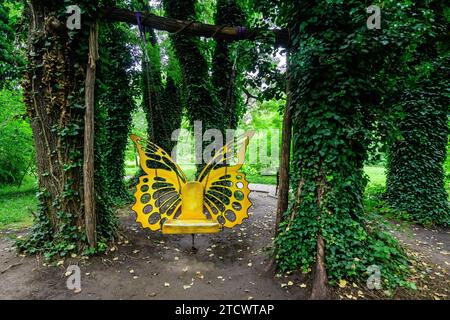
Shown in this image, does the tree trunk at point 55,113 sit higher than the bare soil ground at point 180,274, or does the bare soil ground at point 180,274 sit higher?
the tree trunk at point 55,113

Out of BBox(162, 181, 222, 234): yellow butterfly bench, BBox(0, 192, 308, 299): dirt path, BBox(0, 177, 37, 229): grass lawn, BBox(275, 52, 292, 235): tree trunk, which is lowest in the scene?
BBox(0, 177, 37, 229): grass lawn

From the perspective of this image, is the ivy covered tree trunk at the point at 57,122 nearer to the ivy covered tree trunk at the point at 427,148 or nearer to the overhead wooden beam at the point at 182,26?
the overhead wooden beam at the point at 182,26

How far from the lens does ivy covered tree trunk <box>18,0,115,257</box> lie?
13.9 ft

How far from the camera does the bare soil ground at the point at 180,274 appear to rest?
11.2 ft

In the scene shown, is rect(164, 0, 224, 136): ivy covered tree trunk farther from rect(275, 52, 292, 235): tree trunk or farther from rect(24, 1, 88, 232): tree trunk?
rect(275, 52, 292, 235): tree trunk

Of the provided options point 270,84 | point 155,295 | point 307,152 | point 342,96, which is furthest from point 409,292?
point 270,84

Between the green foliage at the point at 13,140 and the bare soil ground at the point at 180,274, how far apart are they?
6254mm

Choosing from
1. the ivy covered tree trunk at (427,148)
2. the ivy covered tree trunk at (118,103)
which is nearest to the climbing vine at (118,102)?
the ivy covered tree trunk at (118,103)

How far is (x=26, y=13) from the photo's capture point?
4391 millimetres

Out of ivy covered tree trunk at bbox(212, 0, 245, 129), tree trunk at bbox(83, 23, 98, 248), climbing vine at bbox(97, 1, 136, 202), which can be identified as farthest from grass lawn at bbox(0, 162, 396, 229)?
ivy covered tree trunk at bbox(212, 0, 245, 129)

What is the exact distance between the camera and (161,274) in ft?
13.1

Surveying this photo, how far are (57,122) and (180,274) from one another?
3.34 meters

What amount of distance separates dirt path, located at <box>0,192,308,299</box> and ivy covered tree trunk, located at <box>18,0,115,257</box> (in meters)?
0.48

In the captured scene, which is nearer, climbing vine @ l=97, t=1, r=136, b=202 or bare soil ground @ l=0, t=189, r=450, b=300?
bare soil ground @ l=0, t=189, r=450, b=300
